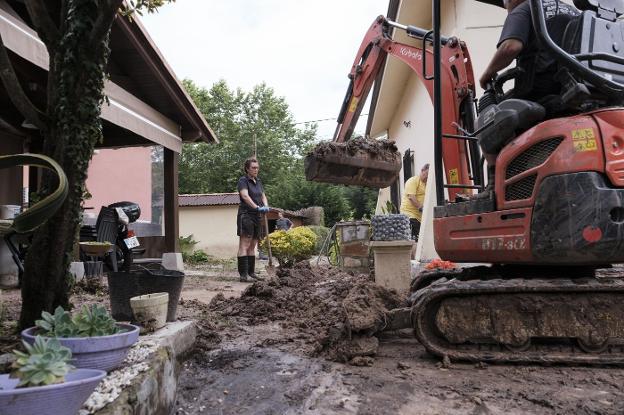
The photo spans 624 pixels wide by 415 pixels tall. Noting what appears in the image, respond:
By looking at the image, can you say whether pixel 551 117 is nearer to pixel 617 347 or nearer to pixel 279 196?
pixel 617 347

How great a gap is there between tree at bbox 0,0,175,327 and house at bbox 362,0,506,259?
220 inches

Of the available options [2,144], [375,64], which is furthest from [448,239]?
[2,144]

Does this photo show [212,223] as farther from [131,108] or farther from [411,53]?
[411,53]

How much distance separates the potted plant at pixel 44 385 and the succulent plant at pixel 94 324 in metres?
0.41

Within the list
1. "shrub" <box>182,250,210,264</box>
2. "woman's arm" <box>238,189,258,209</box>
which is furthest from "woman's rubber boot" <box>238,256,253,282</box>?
"shrub" <box>182,250,210,264</box>

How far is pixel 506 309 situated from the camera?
312 cm

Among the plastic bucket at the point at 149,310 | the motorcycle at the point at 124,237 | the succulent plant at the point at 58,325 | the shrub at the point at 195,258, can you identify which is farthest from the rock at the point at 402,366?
the shrub at the point at 195,258

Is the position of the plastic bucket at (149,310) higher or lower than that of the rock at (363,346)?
higher

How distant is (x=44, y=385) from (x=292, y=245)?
6564 millimetres

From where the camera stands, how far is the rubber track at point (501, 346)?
9.75 ft

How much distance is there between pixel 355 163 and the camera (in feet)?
18.0

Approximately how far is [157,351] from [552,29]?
3.25 meters

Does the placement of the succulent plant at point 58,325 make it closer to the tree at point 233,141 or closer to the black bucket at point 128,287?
the black bucket at point 128,287

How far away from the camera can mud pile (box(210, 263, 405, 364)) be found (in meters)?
3.17
